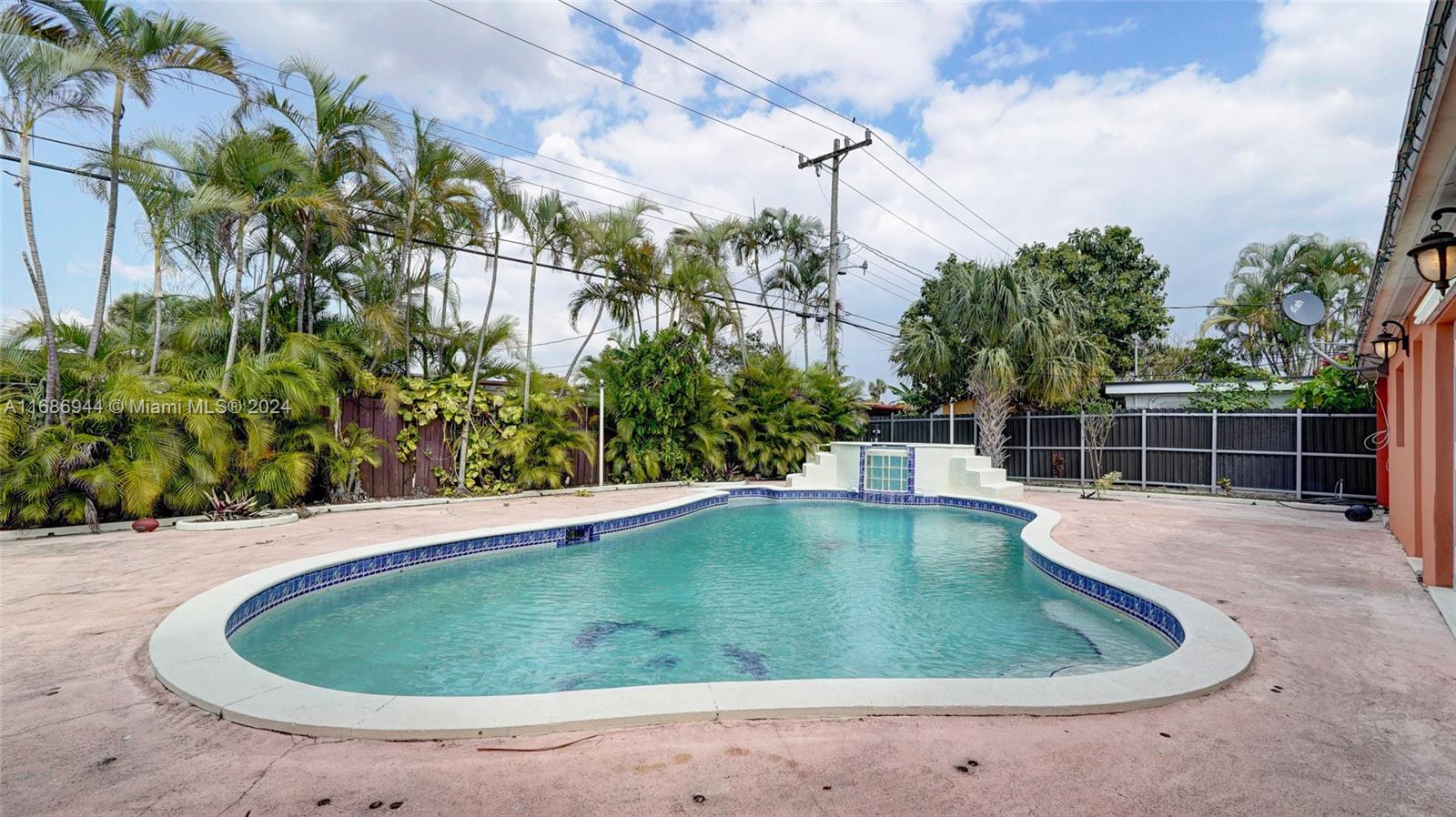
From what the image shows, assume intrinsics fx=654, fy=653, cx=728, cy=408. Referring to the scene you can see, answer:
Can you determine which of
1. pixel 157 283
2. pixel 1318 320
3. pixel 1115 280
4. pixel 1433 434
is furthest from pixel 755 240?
pixel 1433 434

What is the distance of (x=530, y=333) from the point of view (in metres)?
12.1

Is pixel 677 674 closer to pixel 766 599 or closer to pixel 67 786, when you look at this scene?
pixel 766 599

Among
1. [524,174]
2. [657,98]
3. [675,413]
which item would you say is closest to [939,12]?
[657,98]

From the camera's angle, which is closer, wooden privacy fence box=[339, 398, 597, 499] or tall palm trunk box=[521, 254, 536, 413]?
wooden privacy fence box=[339, 398, 597, 499]

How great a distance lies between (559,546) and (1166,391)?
48.1 feet

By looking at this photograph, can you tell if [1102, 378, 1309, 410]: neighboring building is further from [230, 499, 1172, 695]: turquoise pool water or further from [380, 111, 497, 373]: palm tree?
[380, 111, 497, 373]: palm tree

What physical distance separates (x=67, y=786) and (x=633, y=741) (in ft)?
6.34

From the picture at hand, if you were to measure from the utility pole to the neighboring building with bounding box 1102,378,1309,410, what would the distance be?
6.74m

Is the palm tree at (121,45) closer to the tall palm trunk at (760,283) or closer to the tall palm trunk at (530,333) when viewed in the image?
the tall palm trunk at (530,333)

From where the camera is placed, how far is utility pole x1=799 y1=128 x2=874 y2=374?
1755 cm

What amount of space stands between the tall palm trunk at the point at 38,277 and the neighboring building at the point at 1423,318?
11.0 meters

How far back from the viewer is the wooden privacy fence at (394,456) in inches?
414

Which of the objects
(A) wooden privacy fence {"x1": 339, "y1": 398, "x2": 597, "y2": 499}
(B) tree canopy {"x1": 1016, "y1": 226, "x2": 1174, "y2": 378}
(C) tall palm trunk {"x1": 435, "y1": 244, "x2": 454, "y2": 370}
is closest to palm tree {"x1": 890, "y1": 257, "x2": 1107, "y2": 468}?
(B) tree canopy {"x1": 1016, "y1": 226, "x2": 1174, "y2": 378}

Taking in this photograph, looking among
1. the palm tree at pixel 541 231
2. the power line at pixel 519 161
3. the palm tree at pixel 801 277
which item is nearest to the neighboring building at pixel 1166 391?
the palm tree at pixel 801 277
